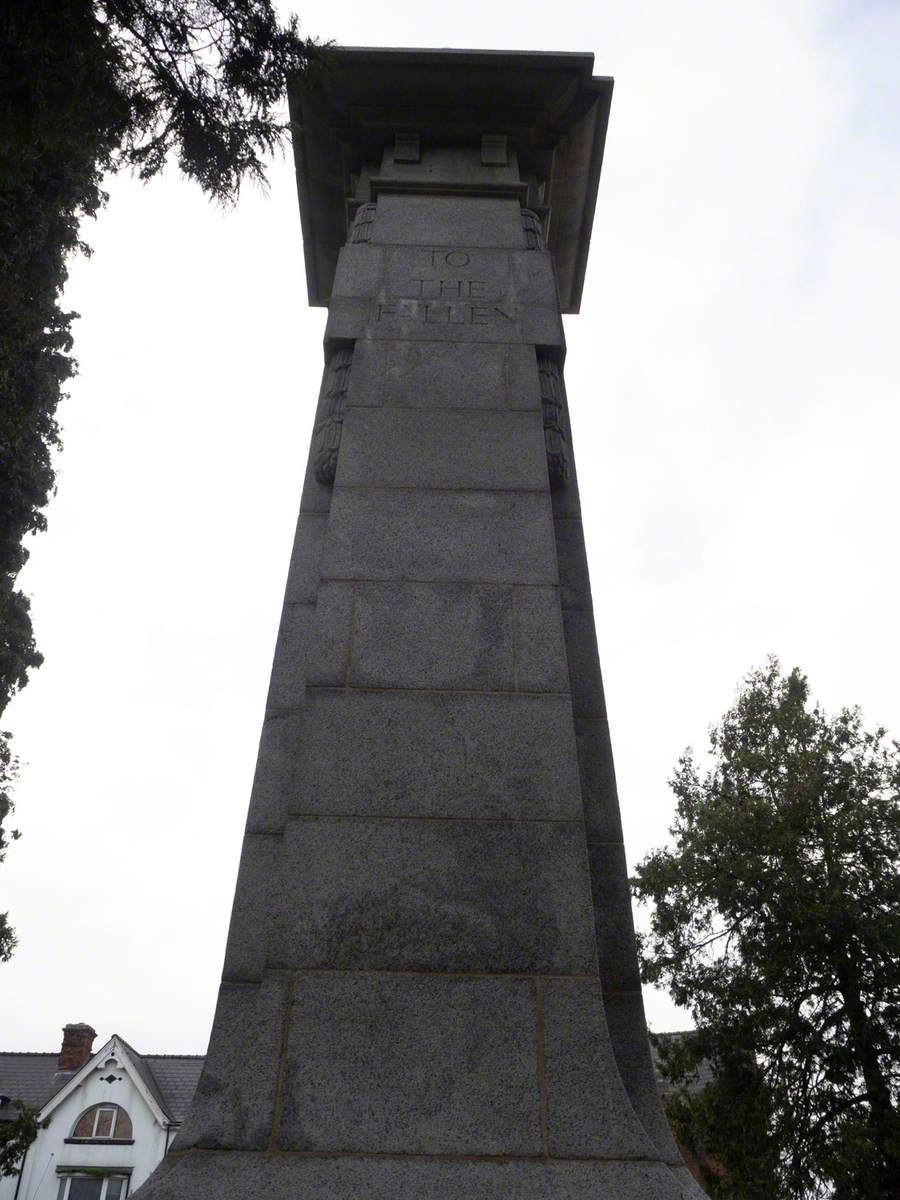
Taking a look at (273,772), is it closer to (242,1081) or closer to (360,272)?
(242,1081)

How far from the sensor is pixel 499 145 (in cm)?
922

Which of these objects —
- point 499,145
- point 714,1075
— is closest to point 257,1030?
point 499,145

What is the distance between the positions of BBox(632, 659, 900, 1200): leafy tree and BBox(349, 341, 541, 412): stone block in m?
17.0

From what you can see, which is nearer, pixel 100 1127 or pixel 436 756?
pixel 436 756

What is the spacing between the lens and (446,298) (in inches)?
304

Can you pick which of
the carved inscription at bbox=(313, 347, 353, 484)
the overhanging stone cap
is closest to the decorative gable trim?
the overhanging stone cap

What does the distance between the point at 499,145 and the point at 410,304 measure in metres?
2.70

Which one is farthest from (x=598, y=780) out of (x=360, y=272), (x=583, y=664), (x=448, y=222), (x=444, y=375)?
(x=448, y=222)

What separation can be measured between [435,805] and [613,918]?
1.36m

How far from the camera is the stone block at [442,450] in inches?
257

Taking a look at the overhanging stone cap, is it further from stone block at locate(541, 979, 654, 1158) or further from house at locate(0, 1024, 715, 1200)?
house at locate(0, 1024, 715, 1200)

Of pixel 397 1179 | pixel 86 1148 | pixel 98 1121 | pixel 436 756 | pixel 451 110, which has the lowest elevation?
pixel 397 1179

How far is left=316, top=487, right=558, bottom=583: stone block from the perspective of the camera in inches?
237

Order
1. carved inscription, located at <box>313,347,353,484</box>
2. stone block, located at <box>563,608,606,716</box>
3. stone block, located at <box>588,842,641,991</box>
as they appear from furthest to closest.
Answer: carved inscription, located at <box>313,347,353,484</box>
stone block, located at <box>563,608,606,716</box>
stone block, located at <box>588,842,641,991</box>
